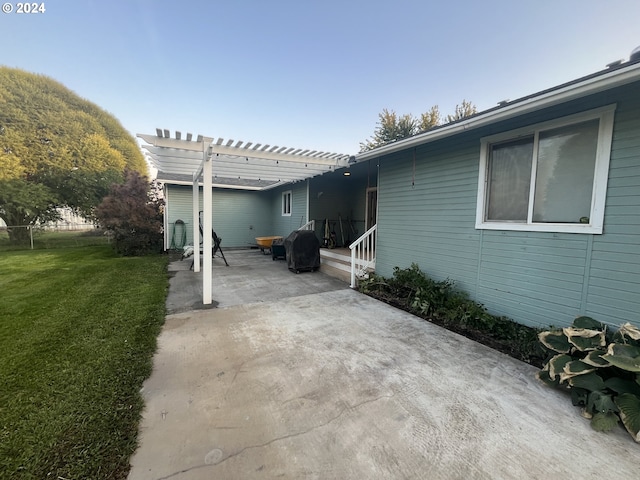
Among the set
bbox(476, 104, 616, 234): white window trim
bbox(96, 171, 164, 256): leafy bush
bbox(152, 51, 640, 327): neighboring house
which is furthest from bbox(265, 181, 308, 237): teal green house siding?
bbox(476, 104, 616, 234): white window trim

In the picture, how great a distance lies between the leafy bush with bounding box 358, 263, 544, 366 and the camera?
318cm

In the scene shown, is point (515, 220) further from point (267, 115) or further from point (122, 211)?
point (122, 211)

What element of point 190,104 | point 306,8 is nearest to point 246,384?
point 306,8

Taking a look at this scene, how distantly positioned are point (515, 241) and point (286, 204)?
908 cm

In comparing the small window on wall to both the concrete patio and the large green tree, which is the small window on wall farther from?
the large green tree

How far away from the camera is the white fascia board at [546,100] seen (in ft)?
7.55

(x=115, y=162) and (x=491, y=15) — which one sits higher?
(x=491, y=15)

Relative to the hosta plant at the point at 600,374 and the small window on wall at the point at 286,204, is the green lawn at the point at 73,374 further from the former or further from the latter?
the small window on wall at the point at 286,204

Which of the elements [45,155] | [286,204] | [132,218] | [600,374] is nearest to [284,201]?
[286,204]

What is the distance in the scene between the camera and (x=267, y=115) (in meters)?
10.7

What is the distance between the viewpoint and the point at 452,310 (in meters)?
3.99

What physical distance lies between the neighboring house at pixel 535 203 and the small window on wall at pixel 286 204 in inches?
233

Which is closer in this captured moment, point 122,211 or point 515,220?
point 515,220

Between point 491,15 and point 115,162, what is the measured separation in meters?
20.8
